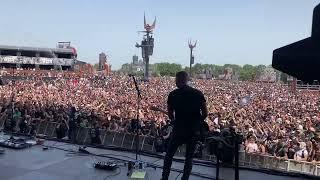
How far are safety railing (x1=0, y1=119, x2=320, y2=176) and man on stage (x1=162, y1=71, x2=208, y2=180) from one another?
8.51ft

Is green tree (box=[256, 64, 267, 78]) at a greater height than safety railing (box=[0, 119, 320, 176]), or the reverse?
green tree (box=[256, 64, 267, 78])

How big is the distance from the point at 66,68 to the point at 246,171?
62559 mm

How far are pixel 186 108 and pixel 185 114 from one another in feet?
0.27

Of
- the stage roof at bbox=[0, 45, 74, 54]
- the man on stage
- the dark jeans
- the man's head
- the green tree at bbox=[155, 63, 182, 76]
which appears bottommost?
the dark jeans

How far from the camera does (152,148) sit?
10086mm

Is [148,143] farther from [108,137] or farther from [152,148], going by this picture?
[108,137]

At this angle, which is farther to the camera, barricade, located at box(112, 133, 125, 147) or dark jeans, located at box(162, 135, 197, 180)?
barricade, located at box(112, 133, 125, 147)

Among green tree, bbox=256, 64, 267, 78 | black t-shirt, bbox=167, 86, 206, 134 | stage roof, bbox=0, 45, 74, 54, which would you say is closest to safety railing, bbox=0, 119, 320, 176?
black t-shirt, bbox=167, 86, 206, 134

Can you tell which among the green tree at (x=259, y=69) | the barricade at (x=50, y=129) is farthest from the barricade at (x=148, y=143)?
the green tree at (x=259, y=69)

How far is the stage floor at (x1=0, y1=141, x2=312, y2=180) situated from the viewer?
17.8 feet

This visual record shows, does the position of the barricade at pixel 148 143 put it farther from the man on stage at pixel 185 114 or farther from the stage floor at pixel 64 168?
the man on stage at pixel 185 114

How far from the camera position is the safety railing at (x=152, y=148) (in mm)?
8664

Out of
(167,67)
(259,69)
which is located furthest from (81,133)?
(259,69)

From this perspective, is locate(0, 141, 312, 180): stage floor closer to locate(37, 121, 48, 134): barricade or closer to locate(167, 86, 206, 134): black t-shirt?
locate(167, 86, 206, 134): black t-shirt
